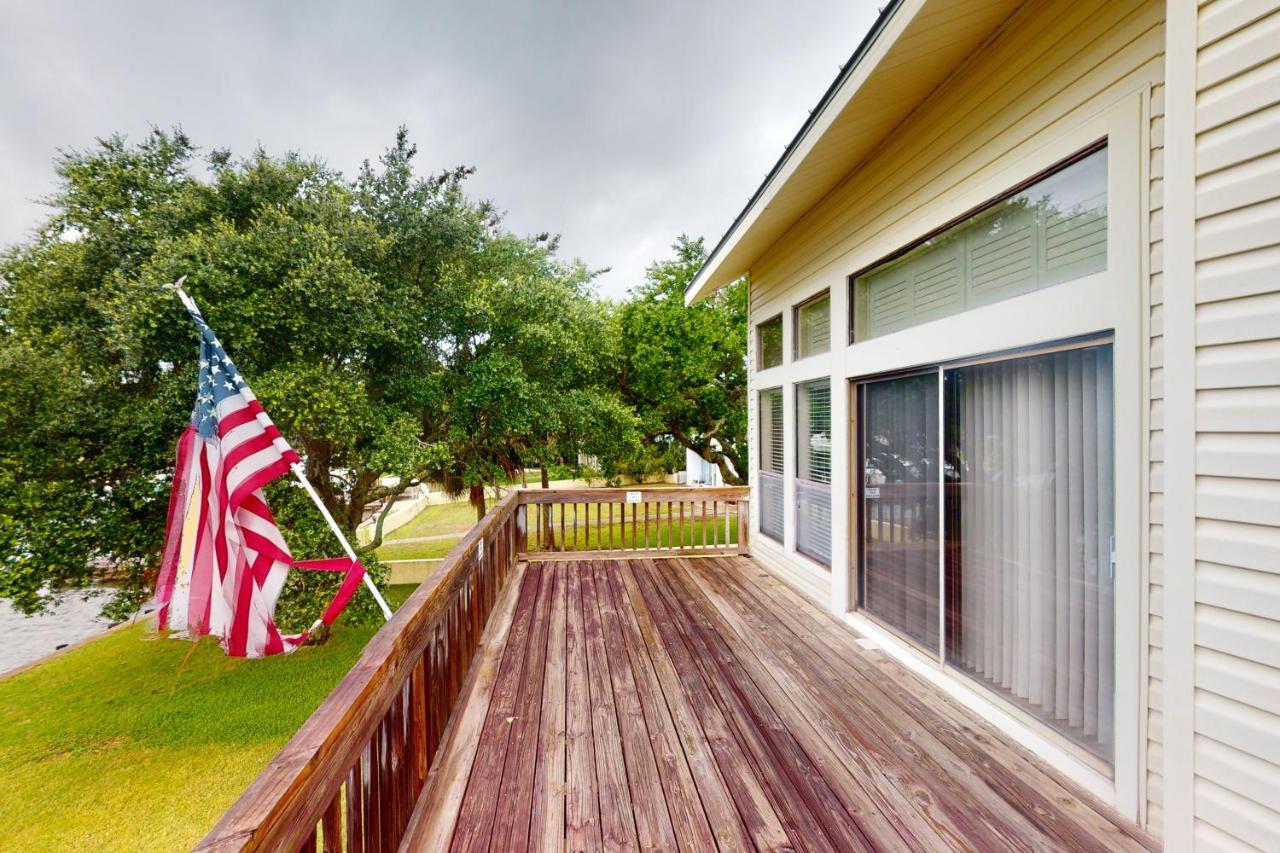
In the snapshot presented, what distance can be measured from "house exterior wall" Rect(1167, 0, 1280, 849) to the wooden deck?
0.65 meters

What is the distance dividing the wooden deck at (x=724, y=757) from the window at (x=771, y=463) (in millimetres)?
1605

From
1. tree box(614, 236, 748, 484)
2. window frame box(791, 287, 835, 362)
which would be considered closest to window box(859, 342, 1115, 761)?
window frame box(791, 287, 835, 362)

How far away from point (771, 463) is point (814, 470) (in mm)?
982

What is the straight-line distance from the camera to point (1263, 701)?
1.13 m

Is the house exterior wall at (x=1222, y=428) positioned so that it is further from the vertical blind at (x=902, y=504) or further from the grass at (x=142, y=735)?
the grass at (x=142, y=735)

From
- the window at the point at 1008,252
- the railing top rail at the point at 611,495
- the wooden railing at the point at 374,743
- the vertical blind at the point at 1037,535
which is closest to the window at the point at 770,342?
the railing top rail at the point at 611,495

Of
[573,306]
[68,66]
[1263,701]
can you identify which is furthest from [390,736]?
[68,66]

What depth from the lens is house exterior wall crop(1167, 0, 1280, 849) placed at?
3.75 feet

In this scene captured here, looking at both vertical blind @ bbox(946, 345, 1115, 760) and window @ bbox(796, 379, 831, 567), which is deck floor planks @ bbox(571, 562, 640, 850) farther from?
window @ bbox(796, 379, 831, 567)

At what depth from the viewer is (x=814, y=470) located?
4.10 m

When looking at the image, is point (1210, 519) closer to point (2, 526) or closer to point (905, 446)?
point (905, 446)

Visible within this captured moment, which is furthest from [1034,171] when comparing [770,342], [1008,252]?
[770,342]

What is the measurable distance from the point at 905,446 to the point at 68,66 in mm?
13914

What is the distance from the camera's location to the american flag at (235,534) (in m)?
3.09
